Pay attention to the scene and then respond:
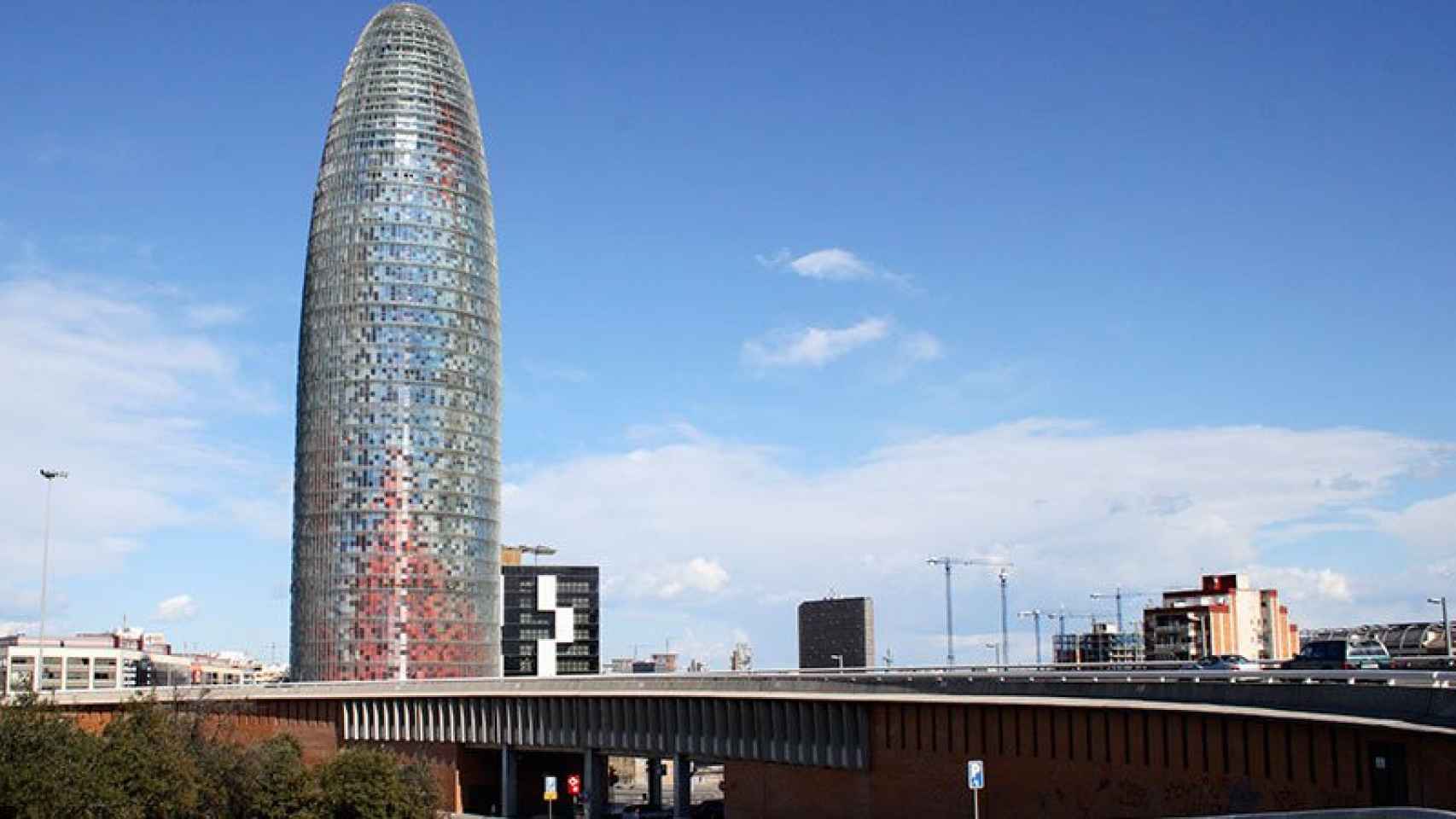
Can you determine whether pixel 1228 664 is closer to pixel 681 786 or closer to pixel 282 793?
pixel 681 786

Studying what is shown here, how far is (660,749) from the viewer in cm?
10806

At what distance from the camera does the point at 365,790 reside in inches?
3927

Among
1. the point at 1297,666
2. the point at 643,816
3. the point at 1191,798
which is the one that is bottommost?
the point at 643,816

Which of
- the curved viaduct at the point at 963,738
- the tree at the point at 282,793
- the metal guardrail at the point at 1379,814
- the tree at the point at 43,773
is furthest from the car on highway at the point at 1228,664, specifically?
the tree at the point at 43,773

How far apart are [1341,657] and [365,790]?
57.2 metres

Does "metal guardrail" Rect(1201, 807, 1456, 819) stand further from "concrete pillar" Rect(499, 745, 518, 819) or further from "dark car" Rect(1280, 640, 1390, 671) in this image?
"concrete pillar" Rect(499, 745, 518, 819)

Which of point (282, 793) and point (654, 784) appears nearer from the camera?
point (282, 793)

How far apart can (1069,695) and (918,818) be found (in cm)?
1366

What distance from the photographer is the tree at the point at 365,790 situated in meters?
99.7

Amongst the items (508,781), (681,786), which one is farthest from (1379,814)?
(508,781)

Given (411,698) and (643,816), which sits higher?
(411,698)

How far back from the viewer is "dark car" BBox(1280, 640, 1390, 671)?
2980 inches

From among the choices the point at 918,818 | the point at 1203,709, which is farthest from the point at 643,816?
the point at 1203,709

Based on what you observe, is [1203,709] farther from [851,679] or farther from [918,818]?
[851,679]
